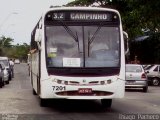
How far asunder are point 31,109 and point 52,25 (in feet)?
9.40

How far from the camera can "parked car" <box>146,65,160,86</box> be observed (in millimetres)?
34406

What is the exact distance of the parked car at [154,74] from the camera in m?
34.4

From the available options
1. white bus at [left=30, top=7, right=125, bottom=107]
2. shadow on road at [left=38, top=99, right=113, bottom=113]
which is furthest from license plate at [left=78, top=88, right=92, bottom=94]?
Answer: shadow on road at [left=38, top=99, right=113, bottom=113]

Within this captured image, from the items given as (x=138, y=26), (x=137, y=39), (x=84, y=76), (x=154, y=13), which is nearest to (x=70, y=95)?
(x=84, y=76)

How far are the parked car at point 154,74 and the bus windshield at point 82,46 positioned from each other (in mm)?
19308

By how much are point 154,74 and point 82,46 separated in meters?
19.9

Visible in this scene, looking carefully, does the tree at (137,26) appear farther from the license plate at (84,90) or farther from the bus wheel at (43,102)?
the license plate at (84,90)

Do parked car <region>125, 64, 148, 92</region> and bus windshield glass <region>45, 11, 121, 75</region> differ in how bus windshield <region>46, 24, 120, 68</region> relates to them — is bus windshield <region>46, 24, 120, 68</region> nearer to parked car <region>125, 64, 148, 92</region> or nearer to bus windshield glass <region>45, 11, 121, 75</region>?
bus windshield glass <region>45, 11, 121, 75</region>

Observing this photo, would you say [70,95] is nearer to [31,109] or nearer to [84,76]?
[84,76]

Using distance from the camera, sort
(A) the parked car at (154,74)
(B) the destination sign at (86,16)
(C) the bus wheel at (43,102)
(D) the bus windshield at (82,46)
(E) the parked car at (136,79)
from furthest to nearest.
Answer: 1. (A) the parked car at (154,74)
2. (E) the parked car at (136,79)
3. (C) the bus wheel at (43,102)
4. (B) the destination sign at (86,16)
5. (D) the bus windshield at (82,46)

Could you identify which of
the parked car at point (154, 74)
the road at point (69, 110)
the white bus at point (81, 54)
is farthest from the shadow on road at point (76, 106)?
the parked car at point (154, 74)

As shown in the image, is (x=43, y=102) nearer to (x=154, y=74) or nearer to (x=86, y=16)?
(x=86, y=16)

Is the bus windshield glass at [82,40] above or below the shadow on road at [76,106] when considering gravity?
A: above

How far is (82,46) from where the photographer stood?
50.1 ft
